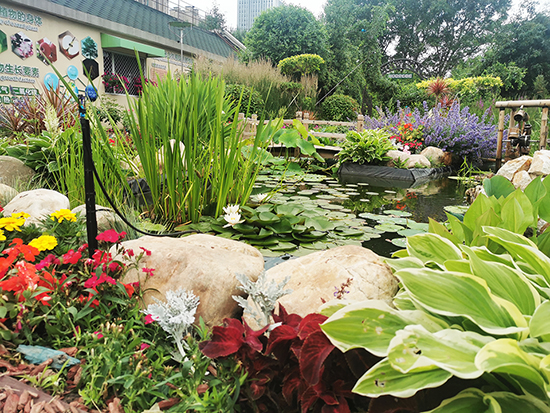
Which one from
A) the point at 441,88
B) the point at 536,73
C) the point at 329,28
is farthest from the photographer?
the point at 536,73

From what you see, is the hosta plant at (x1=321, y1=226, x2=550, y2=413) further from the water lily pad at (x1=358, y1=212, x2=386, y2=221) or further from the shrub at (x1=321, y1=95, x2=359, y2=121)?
the shrub at (x1=321, y1=95, x2=359, y2=121)

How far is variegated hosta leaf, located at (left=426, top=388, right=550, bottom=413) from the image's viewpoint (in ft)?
2.17

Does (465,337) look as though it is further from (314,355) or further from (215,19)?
(215,19)

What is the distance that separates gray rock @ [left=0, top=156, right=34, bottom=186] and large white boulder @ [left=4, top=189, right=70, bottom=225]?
100 centimetres

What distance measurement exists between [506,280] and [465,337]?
9.2 inches

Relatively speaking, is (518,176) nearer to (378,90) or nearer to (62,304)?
(62,304)

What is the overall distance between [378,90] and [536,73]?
11.1m

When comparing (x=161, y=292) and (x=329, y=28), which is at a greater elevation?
(x=329, y=28)

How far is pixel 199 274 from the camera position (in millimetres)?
1335

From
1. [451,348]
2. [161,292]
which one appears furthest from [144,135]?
[451,348]

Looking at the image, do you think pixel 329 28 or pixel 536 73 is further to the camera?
pixel 536 73

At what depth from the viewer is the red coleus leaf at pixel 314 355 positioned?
79cm

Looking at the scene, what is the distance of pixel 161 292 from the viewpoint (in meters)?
1.35

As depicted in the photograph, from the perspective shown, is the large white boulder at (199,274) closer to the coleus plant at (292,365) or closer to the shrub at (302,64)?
the coleus plant at (292,365)
